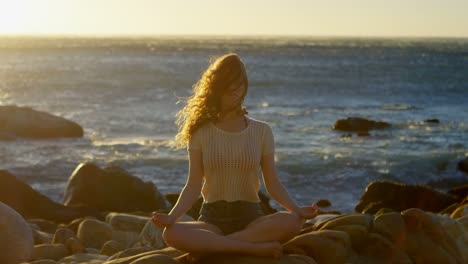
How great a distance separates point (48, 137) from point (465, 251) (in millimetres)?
21949

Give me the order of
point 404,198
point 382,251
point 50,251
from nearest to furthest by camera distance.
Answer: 1. point 382,251
2. point 50,251
3. point 404,198

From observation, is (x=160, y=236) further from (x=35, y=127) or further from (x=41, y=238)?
(x=35, y=127)

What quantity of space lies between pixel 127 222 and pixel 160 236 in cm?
190

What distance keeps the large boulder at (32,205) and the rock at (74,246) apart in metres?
4.30

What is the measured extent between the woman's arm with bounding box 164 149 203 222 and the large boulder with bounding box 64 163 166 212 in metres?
9.04

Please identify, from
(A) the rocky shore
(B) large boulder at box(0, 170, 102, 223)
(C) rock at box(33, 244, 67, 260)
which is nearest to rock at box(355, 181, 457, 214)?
(A) the rocky shore

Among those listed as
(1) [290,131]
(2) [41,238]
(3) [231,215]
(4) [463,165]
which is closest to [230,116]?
(3) [231,215]

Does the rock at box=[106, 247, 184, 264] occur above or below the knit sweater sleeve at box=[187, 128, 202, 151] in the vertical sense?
below

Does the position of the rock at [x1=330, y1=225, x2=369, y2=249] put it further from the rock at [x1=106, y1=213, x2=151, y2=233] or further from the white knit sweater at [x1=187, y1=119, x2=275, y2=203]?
the rock at [x1=106, y1=213, x2=151, y2=233]

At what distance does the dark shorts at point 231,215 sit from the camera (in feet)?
21.6

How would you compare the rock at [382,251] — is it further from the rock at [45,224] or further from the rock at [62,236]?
the rock at [45,224]

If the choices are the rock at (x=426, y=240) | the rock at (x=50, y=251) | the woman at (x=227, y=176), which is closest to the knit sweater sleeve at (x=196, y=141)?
the woman at (x=227, y=176)

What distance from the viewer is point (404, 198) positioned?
1631 centimetres

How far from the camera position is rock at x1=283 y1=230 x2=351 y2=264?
7.02 metres
